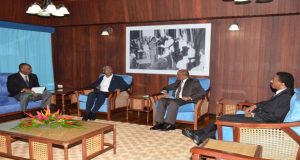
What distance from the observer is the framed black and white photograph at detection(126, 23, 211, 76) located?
20.0ft

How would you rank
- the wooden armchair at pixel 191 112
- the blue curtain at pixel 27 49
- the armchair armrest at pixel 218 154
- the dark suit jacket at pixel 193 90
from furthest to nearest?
1. the blue curtain at pixel 27 49
2. the dark suit jacket at pixel 193 90
3. the wooden armchair at pixel 191 112
4. the armchair armrest at pixel 218 154

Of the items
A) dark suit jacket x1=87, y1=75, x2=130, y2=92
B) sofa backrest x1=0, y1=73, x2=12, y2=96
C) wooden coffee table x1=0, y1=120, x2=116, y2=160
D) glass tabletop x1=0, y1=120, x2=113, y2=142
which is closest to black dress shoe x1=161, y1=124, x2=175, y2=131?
wooden coffee table x1=0, y1=120, x2=116, y2=160

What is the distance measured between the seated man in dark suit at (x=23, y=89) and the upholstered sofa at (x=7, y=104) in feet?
0.28

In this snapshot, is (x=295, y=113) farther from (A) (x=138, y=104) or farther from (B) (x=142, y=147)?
(A) (x=138, y=104)

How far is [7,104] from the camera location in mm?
5406

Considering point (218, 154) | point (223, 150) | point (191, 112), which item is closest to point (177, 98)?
point (191, 112)

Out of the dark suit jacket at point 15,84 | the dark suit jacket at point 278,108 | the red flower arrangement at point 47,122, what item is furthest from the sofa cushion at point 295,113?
the dark suit jacket at point 15,84

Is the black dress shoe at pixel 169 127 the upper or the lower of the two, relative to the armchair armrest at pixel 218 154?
lower

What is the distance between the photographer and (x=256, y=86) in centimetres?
575

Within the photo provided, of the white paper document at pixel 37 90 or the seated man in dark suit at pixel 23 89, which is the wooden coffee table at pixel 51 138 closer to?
the seated man in dark suit at pixel 23 89

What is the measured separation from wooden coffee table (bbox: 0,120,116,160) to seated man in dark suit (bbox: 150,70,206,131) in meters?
1.47

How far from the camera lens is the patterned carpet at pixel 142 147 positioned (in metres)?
3.68

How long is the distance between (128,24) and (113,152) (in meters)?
3.87

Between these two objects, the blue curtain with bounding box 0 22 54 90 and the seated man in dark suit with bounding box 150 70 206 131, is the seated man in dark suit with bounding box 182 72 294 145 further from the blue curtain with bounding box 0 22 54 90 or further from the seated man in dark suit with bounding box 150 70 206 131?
the blue curtain with bounding box 0 22 54 90
